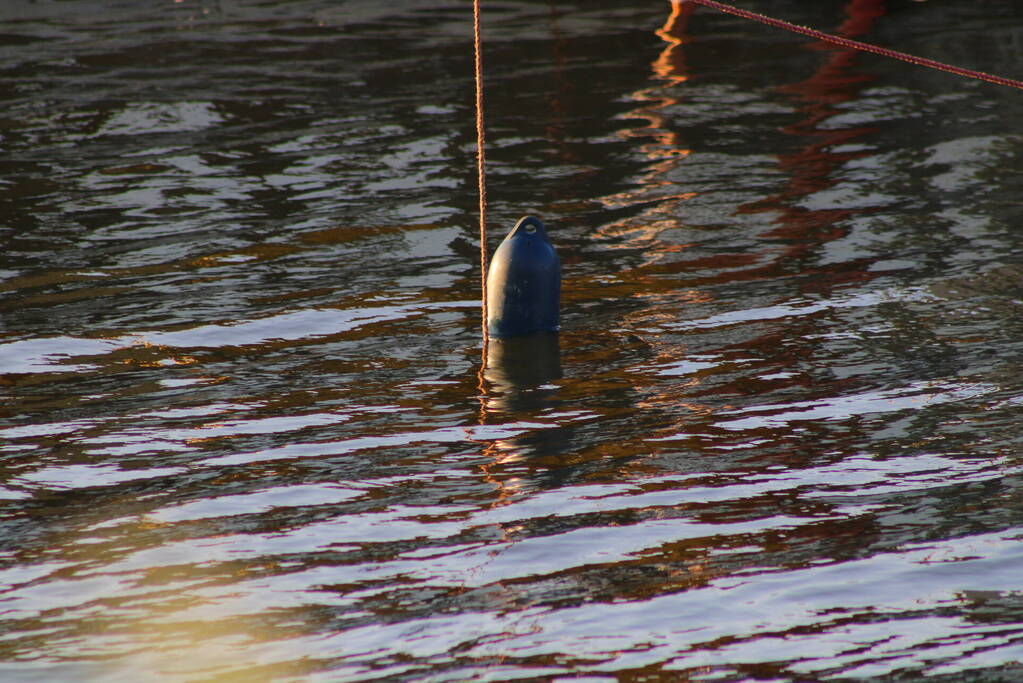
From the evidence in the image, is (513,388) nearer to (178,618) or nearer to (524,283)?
(524,283)

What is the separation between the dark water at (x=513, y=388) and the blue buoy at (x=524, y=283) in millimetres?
216

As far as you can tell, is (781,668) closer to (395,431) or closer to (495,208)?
(395,431)

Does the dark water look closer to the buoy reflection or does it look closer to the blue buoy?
the buoy reflection

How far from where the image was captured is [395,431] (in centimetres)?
684

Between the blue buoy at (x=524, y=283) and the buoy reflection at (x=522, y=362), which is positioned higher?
the blue buoy at (x=524, y=283)

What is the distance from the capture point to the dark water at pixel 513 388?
4.89 metres

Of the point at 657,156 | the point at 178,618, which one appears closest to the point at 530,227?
the point at 178,618

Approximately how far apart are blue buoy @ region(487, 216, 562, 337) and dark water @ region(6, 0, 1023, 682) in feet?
0.71

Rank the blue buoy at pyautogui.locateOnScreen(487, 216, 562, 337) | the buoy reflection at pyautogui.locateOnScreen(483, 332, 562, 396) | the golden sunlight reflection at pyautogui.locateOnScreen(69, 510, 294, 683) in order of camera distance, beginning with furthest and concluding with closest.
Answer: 1. the blue buoy at pyautogui.locateOnScreen(487, 216, 562, 337)
2. the buoy reflection at pyautogui.locateOnScreen(483, 332, 562, 396)
3. the golden sunlight reflection at pyautogui.locateOnScreen(69, 510, 294, 683)

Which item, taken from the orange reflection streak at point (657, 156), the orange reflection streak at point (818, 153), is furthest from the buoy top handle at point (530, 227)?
the orange reflection streak at point (818, 153)

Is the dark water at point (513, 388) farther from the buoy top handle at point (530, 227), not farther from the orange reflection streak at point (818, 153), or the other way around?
the buoy top handle at point (530, 227)

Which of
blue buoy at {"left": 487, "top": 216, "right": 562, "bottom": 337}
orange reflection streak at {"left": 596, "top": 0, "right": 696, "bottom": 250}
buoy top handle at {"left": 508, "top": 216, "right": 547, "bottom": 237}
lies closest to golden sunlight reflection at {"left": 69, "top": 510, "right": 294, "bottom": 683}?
blue buoy at {"left": 487, "top": 216, "right": 562, "bottom": 337}

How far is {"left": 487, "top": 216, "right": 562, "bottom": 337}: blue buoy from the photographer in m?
8.23

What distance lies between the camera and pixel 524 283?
8.25 meters
